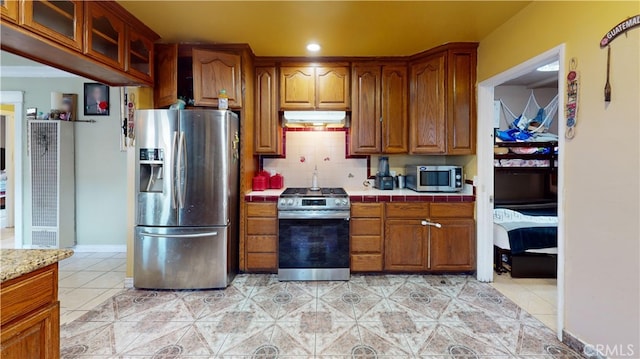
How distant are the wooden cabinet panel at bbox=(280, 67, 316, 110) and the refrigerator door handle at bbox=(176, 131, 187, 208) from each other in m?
1.23

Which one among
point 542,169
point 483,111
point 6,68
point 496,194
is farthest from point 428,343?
point 6,68

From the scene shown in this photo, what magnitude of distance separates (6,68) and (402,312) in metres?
5.62

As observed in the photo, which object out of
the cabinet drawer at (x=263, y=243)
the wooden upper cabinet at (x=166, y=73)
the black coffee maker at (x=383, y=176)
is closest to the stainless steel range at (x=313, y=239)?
the cabinet drawer at (x=263, y=243)

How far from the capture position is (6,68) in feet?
12.2

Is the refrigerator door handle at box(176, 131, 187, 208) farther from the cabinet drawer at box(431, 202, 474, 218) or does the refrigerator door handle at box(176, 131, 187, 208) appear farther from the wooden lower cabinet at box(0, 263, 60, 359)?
the cabinet drawer at box(431, 202, 474, 218)

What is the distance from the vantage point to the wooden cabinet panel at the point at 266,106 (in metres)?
3.35

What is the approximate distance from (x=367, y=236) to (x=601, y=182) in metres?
1.91

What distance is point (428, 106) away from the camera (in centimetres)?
319

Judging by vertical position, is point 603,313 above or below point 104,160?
below

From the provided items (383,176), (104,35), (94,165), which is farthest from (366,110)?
(94,165)

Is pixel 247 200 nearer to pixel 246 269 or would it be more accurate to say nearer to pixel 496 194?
pixel 246 269

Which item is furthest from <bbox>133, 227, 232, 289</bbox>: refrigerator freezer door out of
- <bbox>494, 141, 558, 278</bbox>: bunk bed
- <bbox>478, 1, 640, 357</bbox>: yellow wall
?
<bbox>494, 141, 558, 278</bbox>: bunk bed

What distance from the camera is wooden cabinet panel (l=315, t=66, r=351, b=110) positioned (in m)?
3.36

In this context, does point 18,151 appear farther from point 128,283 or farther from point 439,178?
point 439,178
